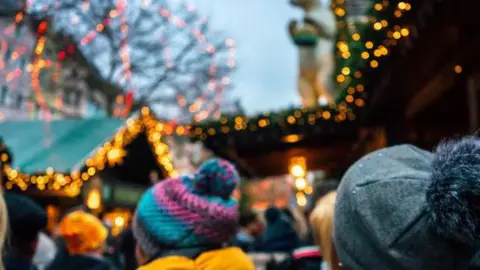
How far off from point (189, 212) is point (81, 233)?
2.11 m

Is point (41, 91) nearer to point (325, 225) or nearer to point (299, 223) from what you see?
point (299, 223)

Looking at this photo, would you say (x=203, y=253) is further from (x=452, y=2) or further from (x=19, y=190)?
(x=19, y=190)

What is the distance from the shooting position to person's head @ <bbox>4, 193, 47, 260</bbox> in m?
3.15

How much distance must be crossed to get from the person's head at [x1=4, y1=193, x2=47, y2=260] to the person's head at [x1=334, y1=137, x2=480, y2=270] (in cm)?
236

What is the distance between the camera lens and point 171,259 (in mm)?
2070

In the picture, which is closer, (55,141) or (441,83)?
(441,83)

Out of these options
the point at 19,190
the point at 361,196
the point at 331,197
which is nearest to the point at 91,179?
the point at 19,190

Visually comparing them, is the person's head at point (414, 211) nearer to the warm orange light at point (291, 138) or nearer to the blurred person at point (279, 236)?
the blurred person at point (279, 236)

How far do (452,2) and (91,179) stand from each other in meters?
9.93

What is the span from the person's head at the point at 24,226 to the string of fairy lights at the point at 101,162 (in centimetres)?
626

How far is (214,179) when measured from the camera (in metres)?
2.23

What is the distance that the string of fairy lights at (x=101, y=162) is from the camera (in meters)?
10.5

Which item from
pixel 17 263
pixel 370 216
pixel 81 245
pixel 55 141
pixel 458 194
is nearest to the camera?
pixel 458 194

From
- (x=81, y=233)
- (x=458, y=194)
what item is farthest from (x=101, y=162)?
(x=458, y=194)
